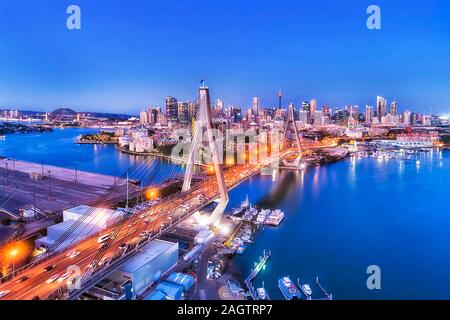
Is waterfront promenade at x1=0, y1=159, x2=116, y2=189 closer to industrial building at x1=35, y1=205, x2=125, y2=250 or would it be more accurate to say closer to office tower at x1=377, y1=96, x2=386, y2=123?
industrial building at x1=35, y1=205, x2=125, y2=250

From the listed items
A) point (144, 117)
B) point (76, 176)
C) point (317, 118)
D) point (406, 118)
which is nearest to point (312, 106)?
point (317, 118)

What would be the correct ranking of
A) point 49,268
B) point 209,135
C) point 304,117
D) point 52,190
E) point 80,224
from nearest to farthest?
point 49,268 → point 80,224 → point 209,135 → point 52,190 → point 304,117

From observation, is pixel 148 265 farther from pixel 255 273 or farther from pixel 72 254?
pixel 255 273

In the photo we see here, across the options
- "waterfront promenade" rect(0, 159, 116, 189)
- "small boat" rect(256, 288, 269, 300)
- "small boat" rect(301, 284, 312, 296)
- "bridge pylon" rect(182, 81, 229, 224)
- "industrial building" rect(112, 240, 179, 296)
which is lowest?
"small boat" rect(301, 284, 312, 296)

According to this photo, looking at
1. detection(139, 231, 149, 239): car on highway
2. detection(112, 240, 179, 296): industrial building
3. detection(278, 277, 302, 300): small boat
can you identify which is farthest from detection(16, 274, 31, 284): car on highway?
detection(278, 277, 302, 300): small boat
